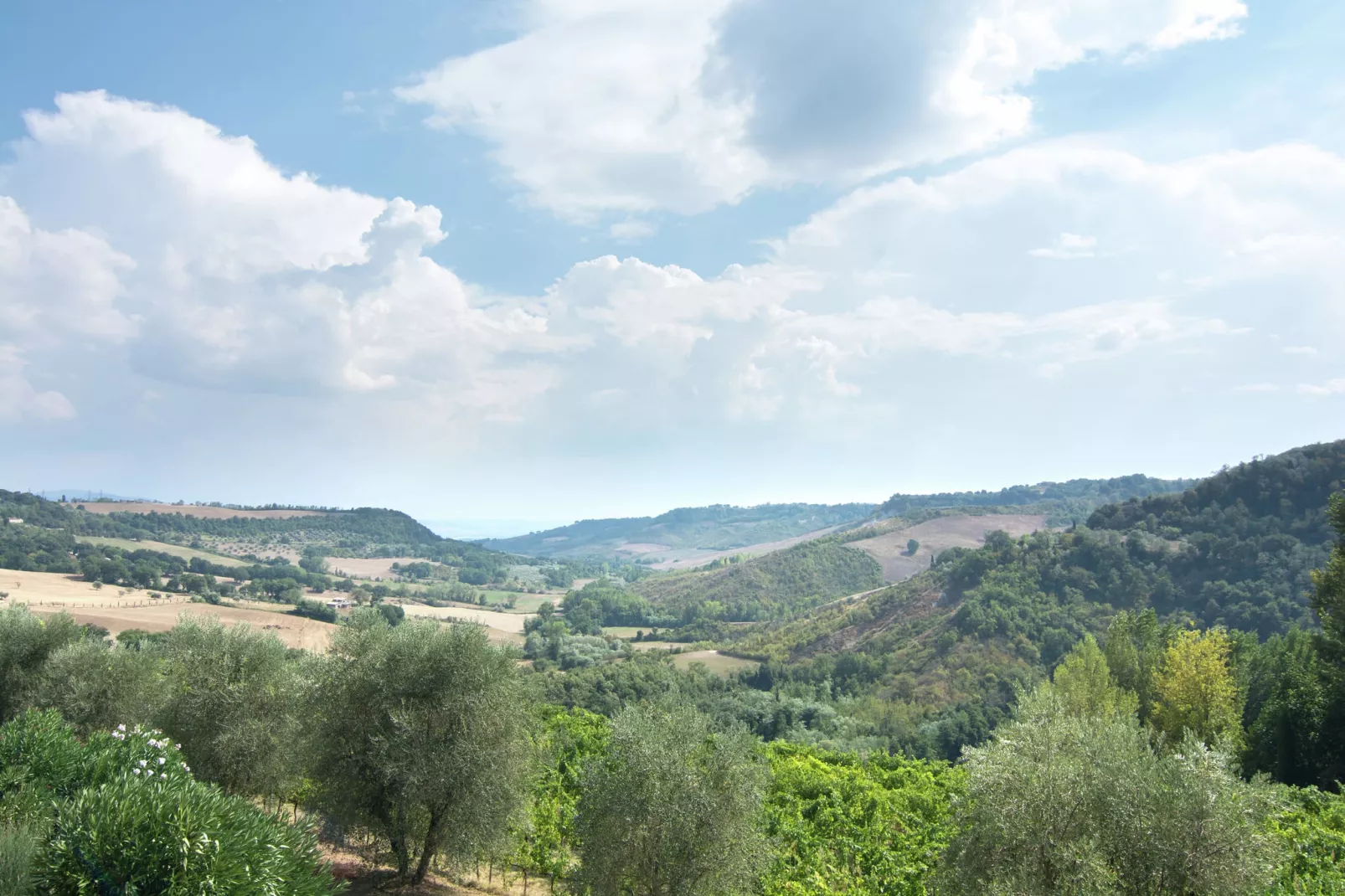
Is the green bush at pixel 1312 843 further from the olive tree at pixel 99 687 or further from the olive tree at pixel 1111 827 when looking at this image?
the olive tree at pixel 99 687

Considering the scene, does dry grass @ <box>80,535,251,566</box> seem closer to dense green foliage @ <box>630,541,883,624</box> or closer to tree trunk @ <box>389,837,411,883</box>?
dense green foliage @ <box>630,541,883,624</box>

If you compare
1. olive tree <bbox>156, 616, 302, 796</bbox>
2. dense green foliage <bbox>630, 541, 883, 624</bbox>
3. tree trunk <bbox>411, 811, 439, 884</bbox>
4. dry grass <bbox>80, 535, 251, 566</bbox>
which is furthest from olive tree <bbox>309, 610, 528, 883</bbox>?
dry grass <bbox>80, 535, 251, 566</bbox>

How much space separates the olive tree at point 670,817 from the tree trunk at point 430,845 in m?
5.20

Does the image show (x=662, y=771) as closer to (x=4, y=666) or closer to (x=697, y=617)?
(x=4, y=666)

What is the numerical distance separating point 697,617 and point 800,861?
14968cm

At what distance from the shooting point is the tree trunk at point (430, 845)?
72.0ft

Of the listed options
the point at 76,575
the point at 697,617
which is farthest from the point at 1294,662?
the point at 76,575

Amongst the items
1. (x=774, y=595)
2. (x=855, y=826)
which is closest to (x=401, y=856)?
(x=855, y=826)

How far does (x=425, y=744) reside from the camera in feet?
69.9

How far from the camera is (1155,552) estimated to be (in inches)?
4038

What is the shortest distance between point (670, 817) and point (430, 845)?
9007 mm

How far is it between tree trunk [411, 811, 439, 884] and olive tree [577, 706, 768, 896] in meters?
5.20

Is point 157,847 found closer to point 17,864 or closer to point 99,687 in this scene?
point 17,864

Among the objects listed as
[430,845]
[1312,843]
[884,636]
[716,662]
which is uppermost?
[430,845]
